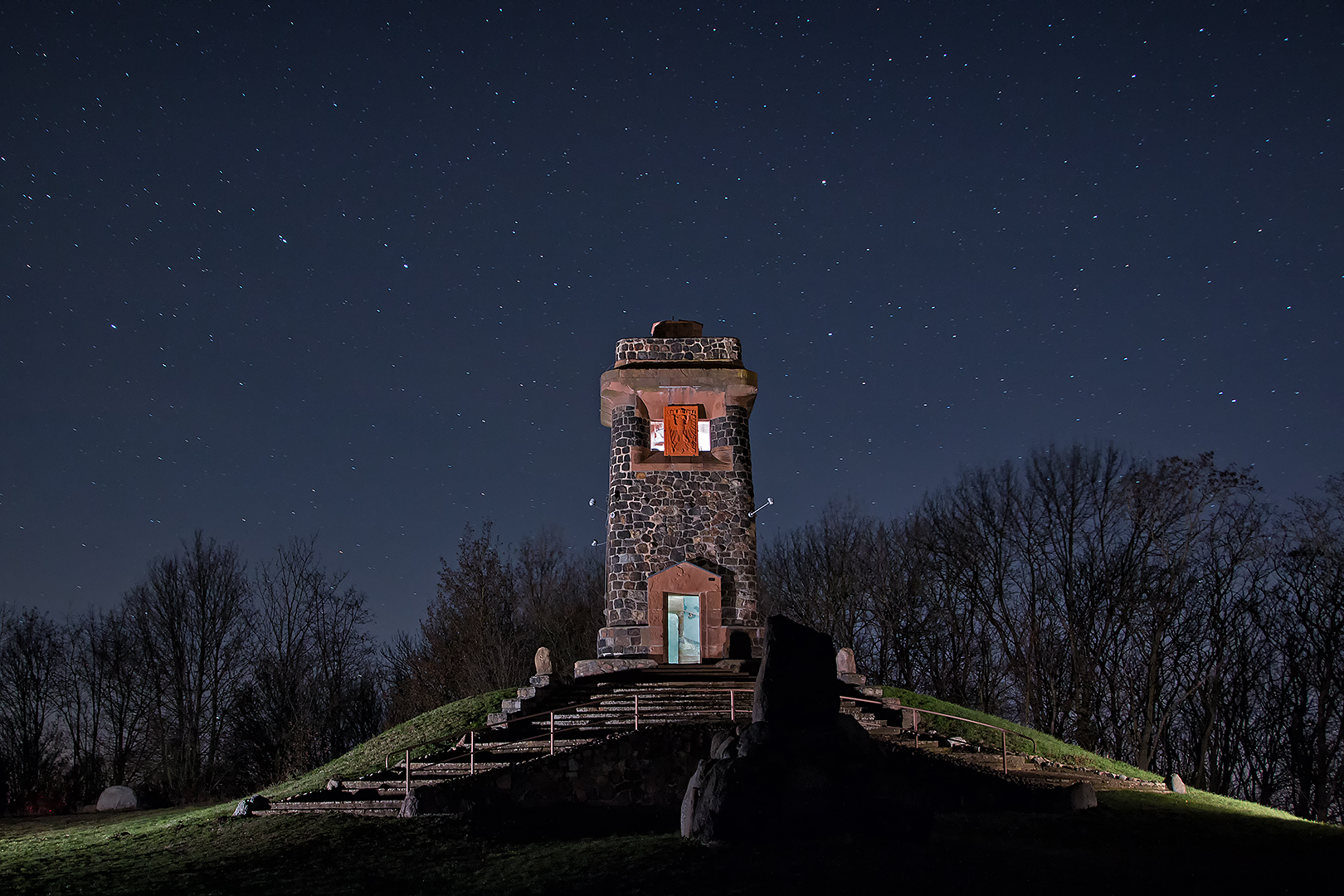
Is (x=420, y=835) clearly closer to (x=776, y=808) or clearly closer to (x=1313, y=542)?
(x=776, y=808)

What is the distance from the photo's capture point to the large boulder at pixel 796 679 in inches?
476

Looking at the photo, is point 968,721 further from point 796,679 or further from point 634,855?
point 634,855

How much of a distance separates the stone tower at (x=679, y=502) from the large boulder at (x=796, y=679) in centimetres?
1191

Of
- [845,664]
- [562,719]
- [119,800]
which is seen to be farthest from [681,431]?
[119,800]

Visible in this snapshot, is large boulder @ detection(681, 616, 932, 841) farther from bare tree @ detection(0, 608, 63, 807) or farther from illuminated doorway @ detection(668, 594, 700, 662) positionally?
bare tree @ detection(0, 608, 63, 807)

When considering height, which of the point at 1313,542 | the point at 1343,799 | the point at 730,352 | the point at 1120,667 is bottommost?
the point at 1343,799

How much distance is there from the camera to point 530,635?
40.3m

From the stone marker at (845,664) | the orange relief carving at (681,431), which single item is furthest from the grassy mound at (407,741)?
the stone marker at (845,664)

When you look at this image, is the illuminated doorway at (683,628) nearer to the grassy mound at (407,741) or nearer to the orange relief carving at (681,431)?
the orange relief carving at (681,431)

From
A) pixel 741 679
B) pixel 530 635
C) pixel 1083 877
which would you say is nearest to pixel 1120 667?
pixel 741 679

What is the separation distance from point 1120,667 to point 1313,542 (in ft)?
22.9

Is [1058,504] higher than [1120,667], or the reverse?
[1058,504]

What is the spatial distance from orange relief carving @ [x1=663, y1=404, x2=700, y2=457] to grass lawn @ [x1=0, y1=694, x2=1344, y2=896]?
12.9m

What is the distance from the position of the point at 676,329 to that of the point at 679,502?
5140 mm
